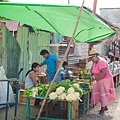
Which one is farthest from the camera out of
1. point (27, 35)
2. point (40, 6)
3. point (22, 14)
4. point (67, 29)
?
point (27, 35)

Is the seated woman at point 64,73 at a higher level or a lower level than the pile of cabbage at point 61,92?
higher

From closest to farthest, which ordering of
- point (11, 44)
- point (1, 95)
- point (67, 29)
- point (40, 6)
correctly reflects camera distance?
point (40, 6), point (1, 95), point (67, 29), point (11, 44)

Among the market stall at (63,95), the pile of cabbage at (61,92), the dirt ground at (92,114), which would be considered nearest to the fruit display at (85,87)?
the dirt ground at (92,114)

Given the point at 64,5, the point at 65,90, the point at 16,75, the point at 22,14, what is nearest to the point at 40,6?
the point at 64,5

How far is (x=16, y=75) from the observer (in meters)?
10.3

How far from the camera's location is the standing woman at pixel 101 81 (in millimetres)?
7789

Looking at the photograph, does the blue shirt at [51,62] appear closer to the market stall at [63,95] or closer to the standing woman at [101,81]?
the standing woman at [101,81]

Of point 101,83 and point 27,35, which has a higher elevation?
point 27,35

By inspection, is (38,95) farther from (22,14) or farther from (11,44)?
(11,44)

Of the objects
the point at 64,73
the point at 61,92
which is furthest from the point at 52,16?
the point at 64,73

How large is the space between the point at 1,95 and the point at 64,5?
3.48 m

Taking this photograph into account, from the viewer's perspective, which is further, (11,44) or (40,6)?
(11,44)

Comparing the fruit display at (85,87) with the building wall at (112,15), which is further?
the building wall at (112,15)

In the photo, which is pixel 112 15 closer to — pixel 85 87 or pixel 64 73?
pixel 64 73
